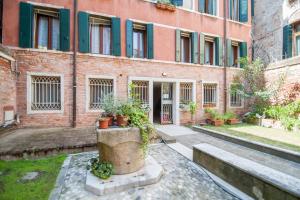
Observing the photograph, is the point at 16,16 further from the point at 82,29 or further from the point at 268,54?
the point at 268,54

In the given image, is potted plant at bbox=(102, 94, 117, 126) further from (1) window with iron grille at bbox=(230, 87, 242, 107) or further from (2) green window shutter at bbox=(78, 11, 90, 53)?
(1) window with iron grille at bbox=(230, 87, 242, 107)

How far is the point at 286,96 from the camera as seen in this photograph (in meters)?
9.97

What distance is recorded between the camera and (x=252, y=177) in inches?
125

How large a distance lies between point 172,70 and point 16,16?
7.44 meters

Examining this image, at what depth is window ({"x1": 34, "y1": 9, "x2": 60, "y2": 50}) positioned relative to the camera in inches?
314

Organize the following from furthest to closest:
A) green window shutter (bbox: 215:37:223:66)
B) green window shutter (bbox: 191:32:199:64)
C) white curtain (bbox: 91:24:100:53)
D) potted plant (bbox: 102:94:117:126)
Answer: green window shutter (bbox: 215:37:223:66) → green window shutter (bbox: 191:32:199:64) → white curtain (bbox: 91:24:100:53) → potted plant (bbox: 102:94:117:126)

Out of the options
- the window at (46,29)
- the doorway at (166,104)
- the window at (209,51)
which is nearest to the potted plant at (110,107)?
the window at (46,29)

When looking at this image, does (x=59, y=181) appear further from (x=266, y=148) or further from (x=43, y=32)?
(x=43, y=32)

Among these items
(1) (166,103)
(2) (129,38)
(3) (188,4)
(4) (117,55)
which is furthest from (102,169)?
(3) (188,4)

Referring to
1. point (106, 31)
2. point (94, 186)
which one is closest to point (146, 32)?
point (106, 31)

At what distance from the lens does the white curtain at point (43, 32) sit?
803cm

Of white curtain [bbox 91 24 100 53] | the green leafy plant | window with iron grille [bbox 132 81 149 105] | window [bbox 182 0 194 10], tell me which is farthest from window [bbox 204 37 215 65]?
the green leafy plant

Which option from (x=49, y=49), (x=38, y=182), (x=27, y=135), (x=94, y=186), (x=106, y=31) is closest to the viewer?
(x=94, y=186)

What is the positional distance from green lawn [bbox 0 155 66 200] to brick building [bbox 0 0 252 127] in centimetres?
277
